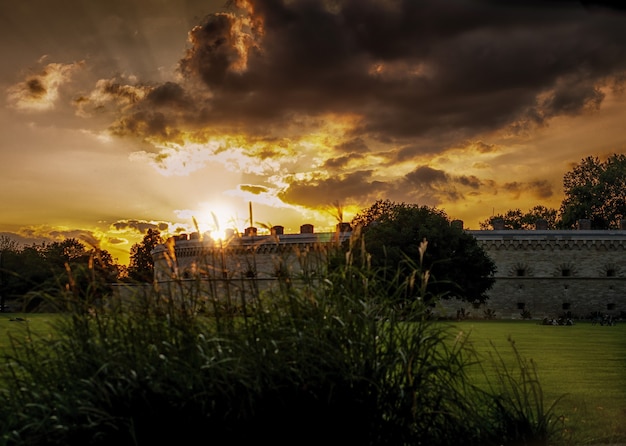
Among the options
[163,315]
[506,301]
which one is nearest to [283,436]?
[163,315]

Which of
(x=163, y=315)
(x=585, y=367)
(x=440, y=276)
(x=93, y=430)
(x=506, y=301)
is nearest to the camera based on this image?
(x=93, y=430)

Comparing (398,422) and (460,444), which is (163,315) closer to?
(398,422)

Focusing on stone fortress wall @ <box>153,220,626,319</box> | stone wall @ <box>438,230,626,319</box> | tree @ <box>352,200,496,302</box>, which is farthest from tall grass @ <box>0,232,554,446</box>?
stone wall @ <box>438,230,626,319</box>

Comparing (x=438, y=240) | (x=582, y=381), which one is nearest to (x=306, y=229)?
(x=438, y=240)

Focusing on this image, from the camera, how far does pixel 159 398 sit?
5.64 meters

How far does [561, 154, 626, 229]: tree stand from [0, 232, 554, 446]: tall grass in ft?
219

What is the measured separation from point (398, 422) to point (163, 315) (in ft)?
6.75

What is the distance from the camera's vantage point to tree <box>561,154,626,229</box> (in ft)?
222

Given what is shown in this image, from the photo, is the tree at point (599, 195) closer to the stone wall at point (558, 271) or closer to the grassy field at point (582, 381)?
the stone wall at point (558, 271)

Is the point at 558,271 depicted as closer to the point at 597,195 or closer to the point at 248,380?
the point at 597,195

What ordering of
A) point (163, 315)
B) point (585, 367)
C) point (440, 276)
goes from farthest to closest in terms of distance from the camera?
1. point (440, 276)
2. point (585, 367)
3. point (163, 315)

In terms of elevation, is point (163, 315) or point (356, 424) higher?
point (163, 315)

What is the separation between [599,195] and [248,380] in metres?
68.2

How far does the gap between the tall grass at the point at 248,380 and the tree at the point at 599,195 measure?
66.6m
